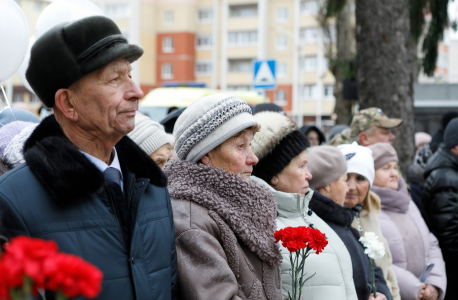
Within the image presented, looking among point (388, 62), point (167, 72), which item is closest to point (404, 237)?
point (388, 62)

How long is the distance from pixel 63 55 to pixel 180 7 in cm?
4768

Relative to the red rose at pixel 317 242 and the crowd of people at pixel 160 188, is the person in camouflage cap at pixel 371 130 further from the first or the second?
the red rose at pixel 317 242

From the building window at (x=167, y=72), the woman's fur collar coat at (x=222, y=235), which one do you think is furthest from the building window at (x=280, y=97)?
the woman's fur collar coat at (x=222, y=235)

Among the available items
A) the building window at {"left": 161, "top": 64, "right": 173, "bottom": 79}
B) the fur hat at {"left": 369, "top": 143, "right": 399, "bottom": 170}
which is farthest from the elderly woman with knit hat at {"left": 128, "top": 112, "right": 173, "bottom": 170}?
the building window at {"left": 161, "top": 64, "right": 173, "bottom": 79}

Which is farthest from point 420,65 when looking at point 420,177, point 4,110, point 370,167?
point 4,110

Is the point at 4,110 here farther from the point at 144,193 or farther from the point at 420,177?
the point at 420,177

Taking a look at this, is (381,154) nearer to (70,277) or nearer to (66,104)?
(66,104)

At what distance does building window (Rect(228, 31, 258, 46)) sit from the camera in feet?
156

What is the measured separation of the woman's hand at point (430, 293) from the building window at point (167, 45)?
45704 millimetres

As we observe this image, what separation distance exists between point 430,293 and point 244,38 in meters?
45.4

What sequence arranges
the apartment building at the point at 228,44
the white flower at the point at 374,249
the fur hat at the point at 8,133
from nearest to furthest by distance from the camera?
1. the fur hat at the point at 8,133
2. the white flower at the point at 374,249
3. the apartment building at the point at 228,44

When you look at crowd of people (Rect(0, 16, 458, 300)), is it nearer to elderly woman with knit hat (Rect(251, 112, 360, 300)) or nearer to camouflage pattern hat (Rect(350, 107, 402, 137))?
elderly woman with knit hat (Rect(251, 112, 360, 300))

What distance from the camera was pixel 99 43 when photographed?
1.70 meters

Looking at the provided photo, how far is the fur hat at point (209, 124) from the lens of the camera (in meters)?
2.39
